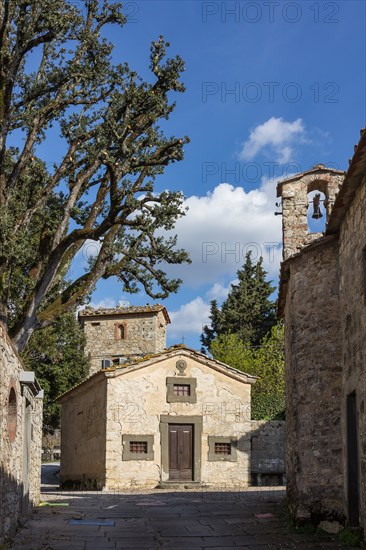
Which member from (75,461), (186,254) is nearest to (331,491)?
(186,254)

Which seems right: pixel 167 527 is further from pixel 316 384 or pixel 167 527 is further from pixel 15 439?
pixel 316 384

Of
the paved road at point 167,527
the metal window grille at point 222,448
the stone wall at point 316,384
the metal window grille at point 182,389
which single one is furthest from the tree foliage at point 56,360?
the stone wall at point 316,384

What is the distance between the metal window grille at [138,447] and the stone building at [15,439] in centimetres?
852

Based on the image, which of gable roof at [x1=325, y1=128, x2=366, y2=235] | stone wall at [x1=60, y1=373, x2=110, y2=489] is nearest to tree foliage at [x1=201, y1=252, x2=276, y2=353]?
stone wall at [x1=60, y1=373, x2=110, y2=489]

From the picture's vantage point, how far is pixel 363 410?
8.48 m

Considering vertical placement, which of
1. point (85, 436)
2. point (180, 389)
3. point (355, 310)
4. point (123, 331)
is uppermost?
point (123, 331)

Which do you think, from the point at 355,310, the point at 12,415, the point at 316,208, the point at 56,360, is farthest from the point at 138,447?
the point at 355,310

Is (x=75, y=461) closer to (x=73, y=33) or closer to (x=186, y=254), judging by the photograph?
(x=186, y=254)

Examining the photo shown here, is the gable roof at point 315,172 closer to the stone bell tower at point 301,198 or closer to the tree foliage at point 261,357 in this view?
the stone bell tower at point 301,198

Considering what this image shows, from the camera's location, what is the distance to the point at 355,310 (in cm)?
928

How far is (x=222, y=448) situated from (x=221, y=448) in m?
0.04

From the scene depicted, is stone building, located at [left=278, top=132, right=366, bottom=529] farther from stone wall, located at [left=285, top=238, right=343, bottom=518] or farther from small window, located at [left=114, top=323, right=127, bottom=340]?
small window, located at [left=114, top=323, right=127, bottom=340]

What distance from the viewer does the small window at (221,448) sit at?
22875mm

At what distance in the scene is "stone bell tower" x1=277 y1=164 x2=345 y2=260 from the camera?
13.0 m
